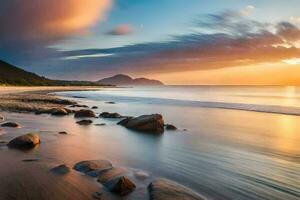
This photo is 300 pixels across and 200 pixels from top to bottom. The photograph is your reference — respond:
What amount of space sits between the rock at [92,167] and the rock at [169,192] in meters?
1.96

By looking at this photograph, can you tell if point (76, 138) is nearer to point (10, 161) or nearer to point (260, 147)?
point (10, 161)

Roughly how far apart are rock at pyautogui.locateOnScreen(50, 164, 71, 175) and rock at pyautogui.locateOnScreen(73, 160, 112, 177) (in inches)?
12.4

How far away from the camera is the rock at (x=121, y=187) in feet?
27.7

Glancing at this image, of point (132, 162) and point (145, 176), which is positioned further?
point (132, 162)

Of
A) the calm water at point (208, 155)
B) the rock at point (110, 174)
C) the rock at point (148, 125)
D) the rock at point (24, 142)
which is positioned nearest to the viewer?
the rock at point (110, 174)

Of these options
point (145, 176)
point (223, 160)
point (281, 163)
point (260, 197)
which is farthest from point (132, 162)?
point (281, 163)

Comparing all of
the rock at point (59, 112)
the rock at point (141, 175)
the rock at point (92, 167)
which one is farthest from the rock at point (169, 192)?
the rock at point (59, 112)

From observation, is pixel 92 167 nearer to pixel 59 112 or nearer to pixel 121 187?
pixel 121 187

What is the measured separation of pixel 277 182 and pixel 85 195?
5748 mm

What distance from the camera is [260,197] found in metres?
8.73

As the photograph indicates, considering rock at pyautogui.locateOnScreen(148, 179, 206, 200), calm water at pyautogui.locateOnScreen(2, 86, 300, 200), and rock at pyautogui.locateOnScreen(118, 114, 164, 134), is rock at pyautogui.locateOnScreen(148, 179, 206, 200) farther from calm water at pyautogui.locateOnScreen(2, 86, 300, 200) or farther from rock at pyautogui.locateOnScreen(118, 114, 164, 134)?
rock at pyautogui.locateOnScreen(118, 114, 164, 134)

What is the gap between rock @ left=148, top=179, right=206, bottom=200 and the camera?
811cm

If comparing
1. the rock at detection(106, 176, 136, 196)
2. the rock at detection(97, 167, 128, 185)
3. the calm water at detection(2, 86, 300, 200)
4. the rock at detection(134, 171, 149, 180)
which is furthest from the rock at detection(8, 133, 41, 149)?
the rock at detection(106, 176, 136, 196)

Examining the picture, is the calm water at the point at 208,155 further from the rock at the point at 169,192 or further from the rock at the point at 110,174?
the rock at the point at 110,174
